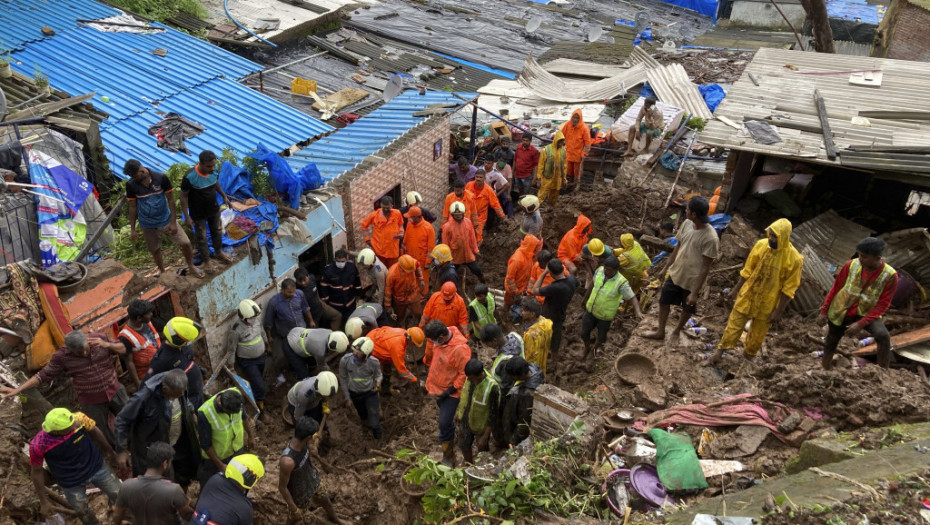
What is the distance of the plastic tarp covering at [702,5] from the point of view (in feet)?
79.7

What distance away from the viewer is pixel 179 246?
8.01 metres

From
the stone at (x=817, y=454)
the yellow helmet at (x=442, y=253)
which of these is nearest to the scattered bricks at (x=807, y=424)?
the stone at (x=817, y=454)

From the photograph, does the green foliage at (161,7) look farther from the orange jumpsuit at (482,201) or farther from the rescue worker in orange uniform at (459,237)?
the rescue worker in orange uniform at (459,237)

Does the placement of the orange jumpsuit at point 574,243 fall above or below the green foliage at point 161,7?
below

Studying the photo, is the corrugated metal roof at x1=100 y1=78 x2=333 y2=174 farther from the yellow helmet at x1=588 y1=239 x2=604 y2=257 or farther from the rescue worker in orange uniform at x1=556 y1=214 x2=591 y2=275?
the yellow helmet at x1=588 y1=239 x2=604 y2=257

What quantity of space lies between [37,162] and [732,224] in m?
9.02

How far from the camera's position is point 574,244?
9.70 m

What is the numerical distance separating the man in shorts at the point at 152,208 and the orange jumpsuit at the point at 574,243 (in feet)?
16.4

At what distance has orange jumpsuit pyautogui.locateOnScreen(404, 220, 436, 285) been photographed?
33.2 feet

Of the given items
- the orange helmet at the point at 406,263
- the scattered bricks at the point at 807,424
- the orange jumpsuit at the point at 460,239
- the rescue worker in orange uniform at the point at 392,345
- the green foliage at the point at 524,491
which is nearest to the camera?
the green foliage at the point at 524,491

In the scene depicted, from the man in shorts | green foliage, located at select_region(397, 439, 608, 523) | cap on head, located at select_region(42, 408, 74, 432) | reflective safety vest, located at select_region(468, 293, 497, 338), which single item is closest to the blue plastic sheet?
reflective safety vest, located at select_region(468, 293, 497, 338)

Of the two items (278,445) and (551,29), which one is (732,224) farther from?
(551,29)

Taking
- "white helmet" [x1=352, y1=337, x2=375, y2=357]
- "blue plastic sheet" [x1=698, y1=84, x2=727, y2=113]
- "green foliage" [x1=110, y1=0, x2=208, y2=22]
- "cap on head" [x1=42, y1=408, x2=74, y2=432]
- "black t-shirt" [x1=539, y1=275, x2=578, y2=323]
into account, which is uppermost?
"green foliage" [x1=110, y1=0, x2=208, y2=22]

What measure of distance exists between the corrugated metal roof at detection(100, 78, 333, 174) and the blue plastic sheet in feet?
26.1
